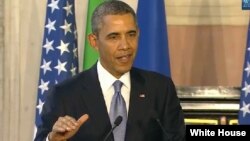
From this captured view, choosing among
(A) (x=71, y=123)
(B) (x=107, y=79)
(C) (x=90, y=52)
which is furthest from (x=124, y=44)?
(C) (x=90, y=52)

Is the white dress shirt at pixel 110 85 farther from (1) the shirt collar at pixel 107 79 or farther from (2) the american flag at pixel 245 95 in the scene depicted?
(2) the american flag at pixel 245 95

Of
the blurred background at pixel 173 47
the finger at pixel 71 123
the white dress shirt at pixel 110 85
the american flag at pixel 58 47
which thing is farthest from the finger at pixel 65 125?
the blurred background at pixel 173 47

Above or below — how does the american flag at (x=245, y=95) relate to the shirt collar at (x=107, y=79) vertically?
below

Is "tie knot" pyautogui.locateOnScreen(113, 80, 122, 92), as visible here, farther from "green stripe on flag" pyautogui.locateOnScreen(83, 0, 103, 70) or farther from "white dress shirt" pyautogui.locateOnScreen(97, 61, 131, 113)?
"green stripe on flag" pyautogui.locateOnScreen(83, 0, 103, 70)

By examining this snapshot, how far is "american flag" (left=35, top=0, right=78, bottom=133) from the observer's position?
321 cm

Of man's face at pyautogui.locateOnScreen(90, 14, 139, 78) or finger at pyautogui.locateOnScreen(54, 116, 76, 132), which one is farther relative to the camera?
man's face at pyautogui.locateOnScreen(90, 14, 139, 78)

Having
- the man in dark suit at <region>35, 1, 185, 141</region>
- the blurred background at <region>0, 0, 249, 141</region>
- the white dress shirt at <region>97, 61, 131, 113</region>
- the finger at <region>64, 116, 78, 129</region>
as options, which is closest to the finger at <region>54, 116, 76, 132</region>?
the finger at <region>64, 116, 78, 129</region>

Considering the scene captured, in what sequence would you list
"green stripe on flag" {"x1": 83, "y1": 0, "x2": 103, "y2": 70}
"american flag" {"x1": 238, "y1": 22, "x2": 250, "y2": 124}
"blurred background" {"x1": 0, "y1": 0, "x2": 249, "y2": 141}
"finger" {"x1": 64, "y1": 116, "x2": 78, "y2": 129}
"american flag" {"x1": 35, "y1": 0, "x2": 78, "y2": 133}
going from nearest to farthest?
"finger" {"x1": 64, "y1": 116, "x2": 78, "y2": 129} < "american flag" {"x1": 238, "y1": 22, "x2": 250, "y2": 124} < "american flag" {"x1": 35, "y1": 0, "x2": 78, "y2": 133} < "green stripe on flag" {"x1": 83, "y1": 0, "x2": 103, "y2": 70} < "blurred background" {"x1": 0, "y1": 0, "x2": 249, "y2": 141}

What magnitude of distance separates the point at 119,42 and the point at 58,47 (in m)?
1.50

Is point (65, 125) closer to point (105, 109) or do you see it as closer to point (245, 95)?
point (105, 109)

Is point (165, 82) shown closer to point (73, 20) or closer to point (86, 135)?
point (86, 135)

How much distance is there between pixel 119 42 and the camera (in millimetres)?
1781

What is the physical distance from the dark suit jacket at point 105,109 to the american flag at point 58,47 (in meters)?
1.39

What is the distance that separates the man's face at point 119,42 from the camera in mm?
1766
